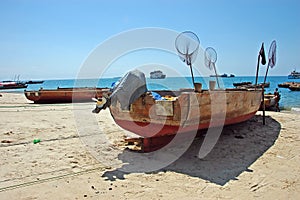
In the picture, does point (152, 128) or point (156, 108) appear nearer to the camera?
point (156, 108)

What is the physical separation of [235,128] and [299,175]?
298cm

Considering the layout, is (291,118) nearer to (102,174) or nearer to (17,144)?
(102,174)

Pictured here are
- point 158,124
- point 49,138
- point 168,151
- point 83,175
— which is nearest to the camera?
point 83,175

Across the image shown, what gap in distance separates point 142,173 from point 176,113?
120cm

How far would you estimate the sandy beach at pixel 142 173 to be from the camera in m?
3.26

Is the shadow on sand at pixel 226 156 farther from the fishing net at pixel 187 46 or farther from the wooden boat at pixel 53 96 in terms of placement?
the wooden boat at pixel 53 96

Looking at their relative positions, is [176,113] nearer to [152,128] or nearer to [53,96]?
[152,128]

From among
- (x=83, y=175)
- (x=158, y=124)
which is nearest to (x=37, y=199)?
(x=83, y=175)

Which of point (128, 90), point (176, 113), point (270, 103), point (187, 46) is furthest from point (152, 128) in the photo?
point (270, 103)

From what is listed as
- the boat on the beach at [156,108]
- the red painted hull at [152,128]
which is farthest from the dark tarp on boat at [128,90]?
the red painted hull at [152,128]

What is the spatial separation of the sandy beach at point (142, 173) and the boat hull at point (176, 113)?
1.82 ft

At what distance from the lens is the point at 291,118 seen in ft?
28.1

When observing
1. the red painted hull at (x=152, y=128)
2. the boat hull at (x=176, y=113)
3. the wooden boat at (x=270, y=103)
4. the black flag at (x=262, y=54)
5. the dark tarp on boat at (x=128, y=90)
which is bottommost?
the wooden boat at (x=270, y=103)

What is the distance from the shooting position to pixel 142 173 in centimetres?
399
